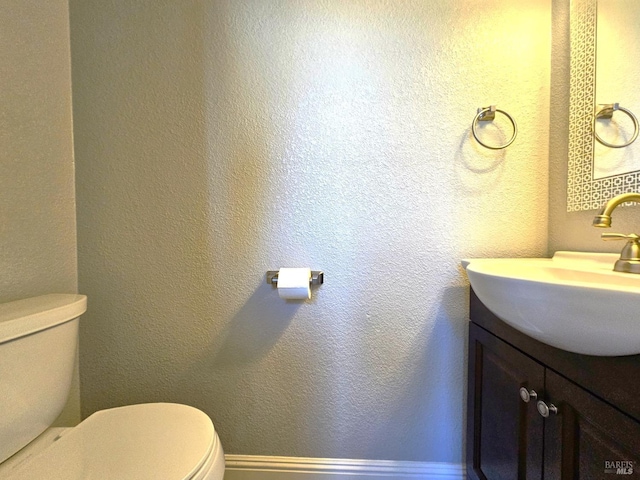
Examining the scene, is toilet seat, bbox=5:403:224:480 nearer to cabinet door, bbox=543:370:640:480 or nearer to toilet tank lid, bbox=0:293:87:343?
toilet tank lid, bbox=0:293:87:343

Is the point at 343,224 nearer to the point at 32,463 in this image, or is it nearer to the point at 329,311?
the point at 329,311

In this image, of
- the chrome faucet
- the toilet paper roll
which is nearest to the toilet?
the toilet paper roll

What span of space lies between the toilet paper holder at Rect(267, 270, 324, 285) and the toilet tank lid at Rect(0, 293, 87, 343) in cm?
56

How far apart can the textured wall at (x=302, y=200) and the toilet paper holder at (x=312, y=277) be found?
0.03 m

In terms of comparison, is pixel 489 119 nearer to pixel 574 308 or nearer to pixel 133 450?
pixel 574 308

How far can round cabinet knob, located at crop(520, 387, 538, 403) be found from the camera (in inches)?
25.5

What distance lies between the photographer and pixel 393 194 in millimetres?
1002

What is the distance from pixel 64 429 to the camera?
758 mm

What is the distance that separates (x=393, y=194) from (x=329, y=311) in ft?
1.61

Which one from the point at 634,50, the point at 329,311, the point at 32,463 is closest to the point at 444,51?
the point at 634,50

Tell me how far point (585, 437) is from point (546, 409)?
0.07 m

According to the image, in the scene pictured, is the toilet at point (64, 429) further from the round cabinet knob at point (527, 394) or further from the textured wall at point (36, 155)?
the round cabinet knob at point (527, 394)

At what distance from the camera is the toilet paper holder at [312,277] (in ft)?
3.19

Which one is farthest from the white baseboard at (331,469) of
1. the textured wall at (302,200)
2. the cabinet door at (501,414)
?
the cabinet door at (501,414)
